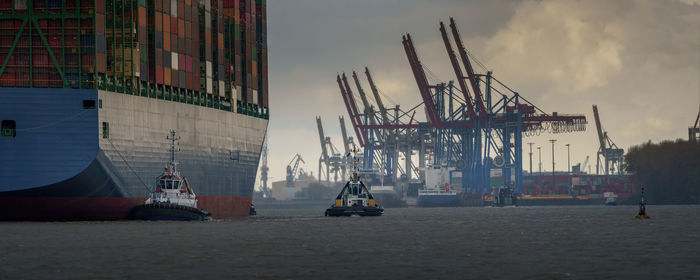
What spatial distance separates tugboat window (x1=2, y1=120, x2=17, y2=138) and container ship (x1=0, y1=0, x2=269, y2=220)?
78 mm

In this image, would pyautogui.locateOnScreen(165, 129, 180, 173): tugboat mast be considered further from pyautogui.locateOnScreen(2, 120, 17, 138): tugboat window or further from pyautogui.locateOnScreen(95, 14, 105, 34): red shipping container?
pyautogui.locateOnScreen(2, 120, 17, 138): tugboat window

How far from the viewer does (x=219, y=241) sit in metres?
62.3

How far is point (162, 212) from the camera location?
8894 centimetres

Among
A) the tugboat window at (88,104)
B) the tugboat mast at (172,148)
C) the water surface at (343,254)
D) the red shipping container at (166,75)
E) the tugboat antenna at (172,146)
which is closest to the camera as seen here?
the water surface at (343,254)

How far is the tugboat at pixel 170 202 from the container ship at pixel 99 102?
129 centimetres

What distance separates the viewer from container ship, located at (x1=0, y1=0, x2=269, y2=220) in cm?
8294

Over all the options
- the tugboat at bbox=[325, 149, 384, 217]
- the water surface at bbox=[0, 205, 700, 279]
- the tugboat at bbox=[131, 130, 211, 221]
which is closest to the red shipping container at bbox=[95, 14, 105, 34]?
the tugboat at bbox=[131, 130, 211, 221]

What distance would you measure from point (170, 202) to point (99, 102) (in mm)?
11546

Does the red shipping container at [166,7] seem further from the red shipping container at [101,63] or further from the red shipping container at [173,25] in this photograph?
the red shipping container at [101,63]

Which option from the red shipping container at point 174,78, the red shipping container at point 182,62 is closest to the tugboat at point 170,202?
the red shipping container at point 174,78

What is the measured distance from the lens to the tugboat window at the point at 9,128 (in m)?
82.9

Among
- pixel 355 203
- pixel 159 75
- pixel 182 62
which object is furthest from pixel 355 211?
pixel 159 75

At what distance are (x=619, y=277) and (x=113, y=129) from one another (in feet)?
181

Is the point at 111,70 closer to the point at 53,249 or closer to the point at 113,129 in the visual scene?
the point at 113,129
